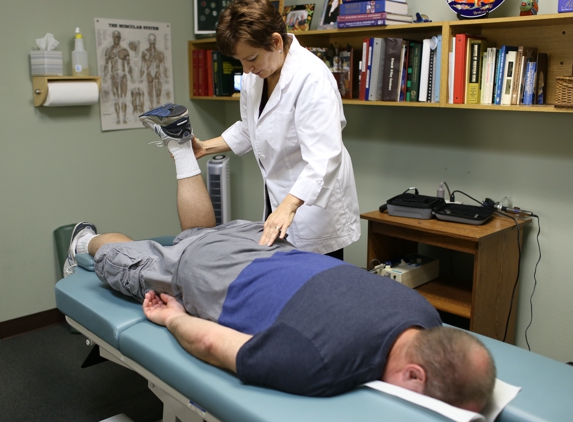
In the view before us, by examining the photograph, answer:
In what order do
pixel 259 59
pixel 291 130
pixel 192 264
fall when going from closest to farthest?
pixel 192 264, pixel 259 59, pixel 291 130

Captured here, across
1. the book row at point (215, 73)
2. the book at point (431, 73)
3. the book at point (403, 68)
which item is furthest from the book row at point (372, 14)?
the book row at point (215, 73)

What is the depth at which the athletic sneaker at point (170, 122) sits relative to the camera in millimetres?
2117

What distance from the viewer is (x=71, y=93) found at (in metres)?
2.90

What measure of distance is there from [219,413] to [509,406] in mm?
665

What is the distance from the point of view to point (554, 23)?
7.38 ft

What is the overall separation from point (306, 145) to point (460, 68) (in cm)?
90

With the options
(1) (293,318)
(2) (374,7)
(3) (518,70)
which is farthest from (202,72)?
(1) (293,318)

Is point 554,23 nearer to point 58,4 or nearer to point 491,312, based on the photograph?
point 491,312

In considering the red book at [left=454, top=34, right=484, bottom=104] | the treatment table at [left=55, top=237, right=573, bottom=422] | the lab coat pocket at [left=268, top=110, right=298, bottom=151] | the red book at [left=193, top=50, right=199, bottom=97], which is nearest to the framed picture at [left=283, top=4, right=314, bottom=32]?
the red book at [left=193, top=50, right=199, bottom=97]

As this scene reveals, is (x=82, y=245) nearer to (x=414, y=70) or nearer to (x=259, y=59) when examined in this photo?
(x=259, y=59)

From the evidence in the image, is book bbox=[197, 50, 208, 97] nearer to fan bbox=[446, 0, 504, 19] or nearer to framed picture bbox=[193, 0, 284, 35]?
framed picture bbox=[193, 0, 284, 35]

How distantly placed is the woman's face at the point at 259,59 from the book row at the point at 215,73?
151 centimetres

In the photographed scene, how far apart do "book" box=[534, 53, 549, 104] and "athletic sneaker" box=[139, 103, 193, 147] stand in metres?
1.41

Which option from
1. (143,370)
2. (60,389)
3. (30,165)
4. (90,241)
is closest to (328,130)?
(143,370)
